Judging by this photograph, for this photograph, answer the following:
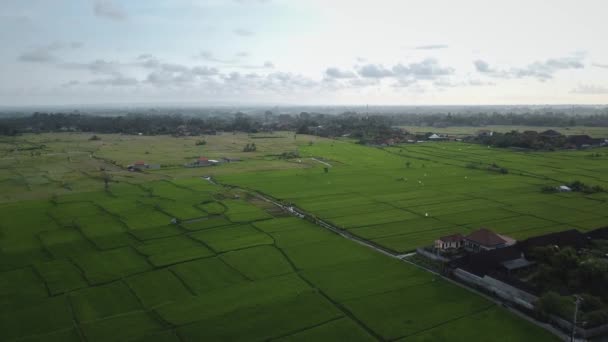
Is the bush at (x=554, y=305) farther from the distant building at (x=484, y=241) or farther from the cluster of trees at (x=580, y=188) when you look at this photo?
the cluster of trees at (x=580, y=188)

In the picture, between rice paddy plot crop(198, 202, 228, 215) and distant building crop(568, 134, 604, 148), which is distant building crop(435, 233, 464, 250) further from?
distant building crop(568, 134, 604, 148)

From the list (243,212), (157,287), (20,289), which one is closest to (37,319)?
(20,289)

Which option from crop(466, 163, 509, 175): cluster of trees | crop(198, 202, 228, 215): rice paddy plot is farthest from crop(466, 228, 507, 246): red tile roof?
crop(466, 163, 509, 175): cluster of trees

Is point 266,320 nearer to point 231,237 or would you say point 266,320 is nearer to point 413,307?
point 413,307

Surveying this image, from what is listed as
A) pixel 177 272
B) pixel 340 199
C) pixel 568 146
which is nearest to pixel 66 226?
pixel 177 272

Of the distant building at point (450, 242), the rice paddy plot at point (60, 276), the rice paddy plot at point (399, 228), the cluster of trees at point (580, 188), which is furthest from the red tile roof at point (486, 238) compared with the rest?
the rice paddy plot at point (60, 276)

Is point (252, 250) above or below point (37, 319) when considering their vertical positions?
above
